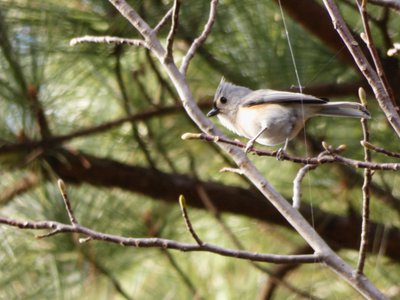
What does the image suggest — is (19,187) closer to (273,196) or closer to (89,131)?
(89,131)

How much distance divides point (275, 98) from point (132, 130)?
837mm

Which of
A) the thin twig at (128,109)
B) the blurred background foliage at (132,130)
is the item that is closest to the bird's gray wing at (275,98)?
the blurred background foliage at (132,130)

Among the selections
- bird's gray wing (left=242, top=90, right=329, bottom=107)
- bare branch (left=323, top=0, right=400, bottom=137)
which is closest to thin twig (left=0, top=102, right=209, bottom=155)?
bird's gray wing (left=242, top=90, right=329, bottom=107)

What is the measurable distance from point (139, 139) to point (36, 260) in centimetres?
47

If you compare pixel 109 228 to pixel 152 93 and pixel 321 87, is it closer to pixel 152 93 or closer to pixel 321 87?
pixel 152 93

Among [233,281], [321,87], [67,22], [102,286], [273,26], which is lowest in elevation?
[233,281]

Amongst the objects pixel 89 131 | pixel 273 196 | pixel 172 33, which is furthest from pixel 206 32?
pixel 89 131

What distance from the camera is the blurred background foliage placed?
7.19ft

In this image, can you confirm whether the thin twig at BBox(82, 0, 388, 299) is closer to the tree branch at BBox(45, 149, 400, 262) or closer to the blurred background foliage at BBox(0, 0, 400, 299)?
the blurred background foliage at BBox(0, 0, 400, 299)

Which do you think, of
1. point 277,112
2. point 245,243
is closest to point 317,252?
point 277,112

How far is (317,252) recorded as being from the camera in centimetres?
121

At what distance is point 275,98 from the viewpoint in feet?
5.57

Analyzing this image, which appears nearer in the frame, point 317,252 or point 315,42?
point 317,252

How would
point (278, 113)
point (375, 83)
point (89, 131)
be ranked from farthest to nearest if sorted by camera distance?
1. point (89, 131)
2. point (278, 113)
3. point (375, 83)
